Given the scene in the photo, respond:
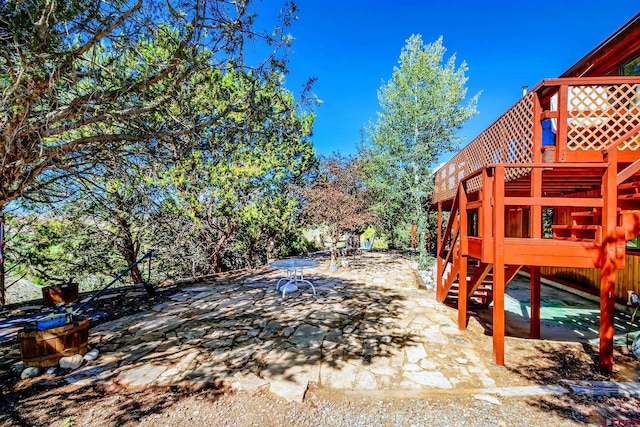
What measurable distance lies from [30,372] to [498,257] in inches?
194

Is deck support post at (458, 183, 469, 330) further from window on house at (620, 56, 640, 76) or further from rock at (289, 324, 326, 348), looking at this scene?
window on house at (620, 56, 640, 76)

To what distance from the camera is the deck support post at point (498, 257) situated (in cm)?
325

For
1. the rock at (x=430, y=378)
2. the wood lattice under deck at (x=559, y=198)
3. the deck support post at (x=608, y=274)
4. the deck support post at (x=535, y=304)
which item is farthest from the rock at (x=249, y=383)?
the deck support post at (x=535, y=304)

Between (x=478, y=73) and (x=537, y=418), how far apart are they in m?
13.7

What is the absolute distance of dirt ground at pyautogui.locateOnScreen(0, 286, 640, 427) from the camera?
7.53 ft

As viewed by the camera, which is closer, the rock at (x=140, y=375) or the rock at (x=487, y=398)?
the rock at (x=487, y=398)

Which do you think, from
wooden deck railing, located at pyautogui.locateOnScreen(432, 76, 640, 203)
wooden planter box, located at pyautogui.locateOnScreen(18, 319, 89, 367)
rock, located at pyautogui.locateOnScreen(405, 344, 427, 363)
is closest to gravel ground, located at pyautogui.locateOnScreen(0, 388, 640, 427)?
wooden planter box, located at pyautogui.locateOnScreen(18, 319, 89, 367)

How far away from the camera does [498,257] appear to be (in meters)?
3.30

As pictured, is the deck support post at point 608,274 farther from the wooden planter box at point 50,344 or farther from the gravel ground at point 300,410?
the wooden planter box at point 50,344

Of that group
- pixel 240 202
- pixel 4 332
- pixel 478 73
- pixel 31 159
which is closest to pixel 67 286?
pixel 4 332

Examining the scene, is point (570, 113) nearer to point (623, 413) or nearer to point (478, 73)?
point (623, 413)

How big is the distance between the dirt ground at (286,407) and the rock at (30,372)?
0.06 m

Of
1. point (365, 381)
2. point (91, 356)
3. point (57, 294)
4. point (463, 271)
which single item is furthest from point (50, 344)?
point (463, 271)

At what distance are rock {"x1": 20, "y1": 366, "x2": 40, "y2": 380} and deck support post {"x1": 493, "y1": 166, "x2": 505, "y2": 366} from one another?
4.69 m
